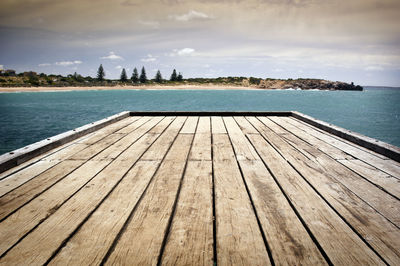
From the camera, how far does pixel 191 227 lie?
4.02 ft

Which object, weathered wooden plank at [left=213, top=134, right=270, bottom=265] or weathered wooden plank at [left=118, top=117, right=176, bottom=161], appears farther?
weathered wooden plank at [left=118, top=117, right=176, bottom=161]

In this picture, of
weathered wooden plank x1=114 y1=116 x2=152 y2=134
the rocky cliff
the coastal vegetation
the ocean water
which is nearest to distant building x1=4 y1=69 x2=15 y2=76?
the coastal vegetation

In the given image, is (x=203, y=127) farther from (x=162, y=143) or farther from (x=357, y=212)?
(x=357, y=212)

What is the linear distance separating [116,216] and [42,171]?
3.54 ft

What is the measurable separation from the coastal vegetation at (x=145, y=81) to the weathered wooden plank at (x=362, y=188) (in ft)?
289

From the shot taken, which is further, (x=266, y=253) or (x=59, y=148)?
(x=59, y=148)

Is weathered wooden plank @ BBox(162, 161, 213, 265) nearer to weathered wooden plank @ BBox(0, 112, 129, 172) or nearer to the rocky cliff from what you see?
weathered wooden plank @ BBox(0, 112, 129, 172)

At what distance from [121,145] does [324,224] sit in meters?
2.19

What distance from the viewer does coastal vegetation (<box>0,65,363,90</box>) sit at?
79.6m

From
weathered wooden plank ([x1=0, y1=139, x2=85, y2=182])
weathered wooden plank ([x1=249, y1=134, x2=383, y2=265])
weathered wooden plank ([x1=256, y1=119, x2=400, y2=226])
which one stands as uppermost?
weathered wooden plank ([x1=256, y1=119, x2=400, y2=226])

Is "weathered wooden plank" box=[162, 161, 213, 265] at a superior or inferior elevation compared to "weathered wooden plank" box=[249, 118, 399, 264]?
inferior

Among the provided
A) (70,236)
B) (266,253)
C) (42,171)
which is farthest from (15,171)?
(266,253)

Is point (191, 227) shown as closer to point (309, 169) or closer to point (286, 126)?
point (309, 169)

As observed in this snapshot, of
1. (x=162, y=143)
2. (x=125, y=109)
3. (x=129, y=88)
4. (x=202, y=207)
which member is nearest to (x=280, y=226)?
(x=202, y=207)
